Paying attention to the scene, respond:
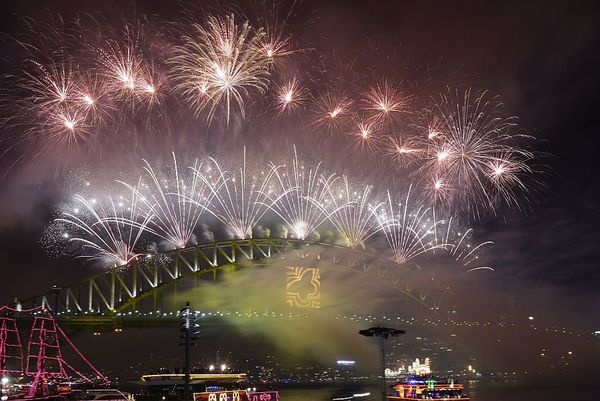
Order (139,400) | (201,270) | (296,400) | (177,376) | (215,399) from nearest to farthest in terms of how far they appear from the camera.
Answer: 1. (215,399)
2. (139,400)
3. (201,270)
4. (177,376)
5. (296,400)

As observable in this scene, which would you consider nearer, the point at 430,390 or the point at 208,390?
the point at 208,390

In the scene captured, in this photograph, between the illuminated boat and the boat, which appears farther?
the illuminated boat

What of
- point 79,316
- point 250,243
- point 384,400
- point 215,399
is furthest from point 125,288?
point 384,400

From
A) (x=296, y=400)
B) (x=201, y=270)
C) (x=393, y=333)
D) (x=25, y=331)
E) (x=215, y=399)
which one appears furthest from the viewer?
(x=296, y=400)

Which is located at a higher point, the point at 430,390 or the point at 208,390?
the point at 208,390

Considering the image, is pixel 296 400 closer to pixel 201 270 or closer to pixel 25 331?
pixel 201 270

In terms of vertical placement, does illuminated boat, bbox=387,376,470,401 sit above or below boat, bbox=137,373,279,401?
below
